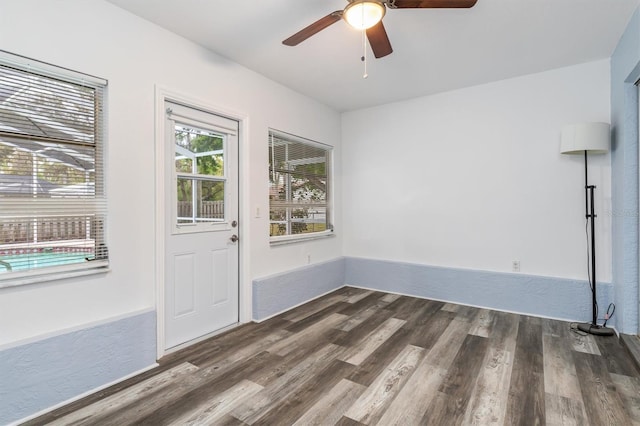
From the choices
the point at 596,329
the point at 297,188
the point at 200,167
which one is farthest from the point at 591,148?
the point at 200,167

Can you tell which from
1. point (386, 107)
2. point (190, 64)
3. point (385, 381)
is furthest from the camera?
point (386, 107)

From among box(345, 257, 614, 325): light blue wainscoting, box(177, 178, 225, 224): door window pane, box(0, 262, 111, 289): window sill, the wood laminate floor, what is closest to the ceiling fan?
box(177, 178, 225, 224): door window pane

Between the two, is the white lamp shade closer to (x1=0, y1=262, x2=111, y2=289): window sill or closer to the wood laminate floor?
the wood laminate floor

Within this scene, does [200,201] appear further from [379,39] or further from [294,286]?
[379,39]

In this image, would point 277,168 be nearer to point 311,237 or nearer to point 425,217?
point 311,237

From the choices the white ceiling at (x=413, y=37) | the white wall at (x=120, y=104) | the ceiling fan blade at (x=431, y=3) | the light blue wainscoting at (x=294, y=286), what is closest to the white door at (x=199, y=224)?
the white wall at (x=120, y=104)

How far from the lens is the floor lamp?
294 cm

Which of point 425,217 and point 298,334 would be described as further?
point 425,217

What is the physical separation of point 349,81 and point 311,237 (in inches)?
79.8

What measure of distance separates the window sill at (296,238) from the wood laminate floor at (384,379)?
92 cm

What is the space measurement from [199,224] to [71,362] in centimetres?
133

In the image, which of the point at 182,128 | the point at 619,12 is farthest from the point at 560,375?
the point at 182,128

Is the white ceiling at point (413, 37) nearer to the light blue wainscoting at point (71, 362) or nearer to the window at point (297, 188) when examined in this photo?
the window at point (297, 188)

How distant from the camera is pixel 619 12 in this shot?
7.86ft
